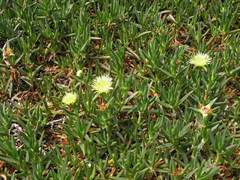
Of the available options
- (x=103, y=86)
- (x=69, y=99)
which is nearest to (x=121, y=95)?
(x=103, y=86)

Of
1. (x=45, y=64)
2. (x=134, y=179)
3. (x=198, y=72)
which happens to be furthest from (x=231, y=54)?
(x=45, y=64)

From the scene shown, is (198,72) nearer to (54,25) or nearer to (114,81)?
(114,81)

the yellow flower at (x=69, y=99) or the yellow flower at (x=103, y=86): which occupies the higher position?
the yellow flower at (x=103, y=86)

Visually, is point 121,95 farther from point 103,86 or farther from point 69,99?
point 69,99

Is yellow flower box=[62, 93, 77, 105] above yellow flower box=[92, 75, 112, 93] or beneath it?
beneath

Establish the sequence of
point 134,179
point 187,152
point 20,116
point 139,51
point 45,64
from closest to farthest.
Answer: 1. point 134,179
2. point 187,152
3. point 20,116
4. point 139,51
5. point 45,64

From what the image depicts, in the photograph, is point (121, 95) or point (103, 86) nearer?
point (103, 86)

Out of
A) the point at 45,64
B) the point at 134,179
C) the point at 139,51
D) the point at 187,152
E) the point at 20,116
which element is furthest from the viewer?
the point at 45,64

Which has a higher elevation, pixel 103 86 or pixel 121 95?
pixel 103 86
